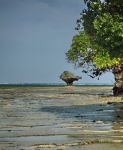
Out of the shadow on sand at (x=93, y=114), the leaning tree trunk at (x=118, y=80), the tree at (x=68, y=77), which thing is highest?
the tree at (x=68, y=77)

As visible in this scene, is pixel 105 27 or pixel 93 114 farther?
pixel 93 114

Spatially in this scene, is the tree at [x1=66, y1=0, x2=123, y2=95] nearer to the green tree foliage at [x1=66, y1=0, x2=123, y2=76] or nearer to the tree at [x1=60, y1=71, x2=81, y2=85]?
the green tree foliage at [x1=66, y1=0, x2=123, y2=76]

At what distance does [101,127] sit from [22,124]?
360 centimetres

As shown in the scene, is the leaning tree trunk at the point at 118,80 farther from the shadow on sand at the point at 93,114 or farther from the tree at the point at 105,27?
the tree at the point at 105,27

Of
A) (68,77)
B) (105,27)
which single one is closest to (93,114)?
(105,27)

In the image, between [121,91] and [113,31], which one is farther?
[121,91]

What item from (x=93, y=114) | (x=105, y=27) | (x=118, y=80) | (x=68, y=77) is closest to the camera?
(x=105, y=27)

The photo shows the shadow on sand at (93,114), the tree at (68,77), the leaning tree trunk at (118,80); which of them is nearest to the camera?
the shadow on sand at (93,114)

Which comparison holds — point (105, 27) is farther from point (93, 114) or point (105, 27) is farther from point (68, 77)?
point (68, 77)

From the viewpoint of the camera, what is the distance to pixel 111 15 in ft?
62.7

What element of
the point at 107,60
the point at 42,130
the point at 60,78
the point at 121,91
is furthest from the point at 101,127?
the point at 60,78

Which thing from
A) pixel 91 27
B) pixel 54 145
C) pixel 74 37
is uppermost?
pixel 74 37

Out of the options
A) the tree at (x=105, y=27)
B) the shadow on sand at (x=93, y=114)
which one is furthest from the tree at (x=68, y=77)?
the tree at (x=105, y=27)

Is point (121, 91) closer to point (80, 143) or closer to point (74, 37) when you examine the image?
point (74, 37)
